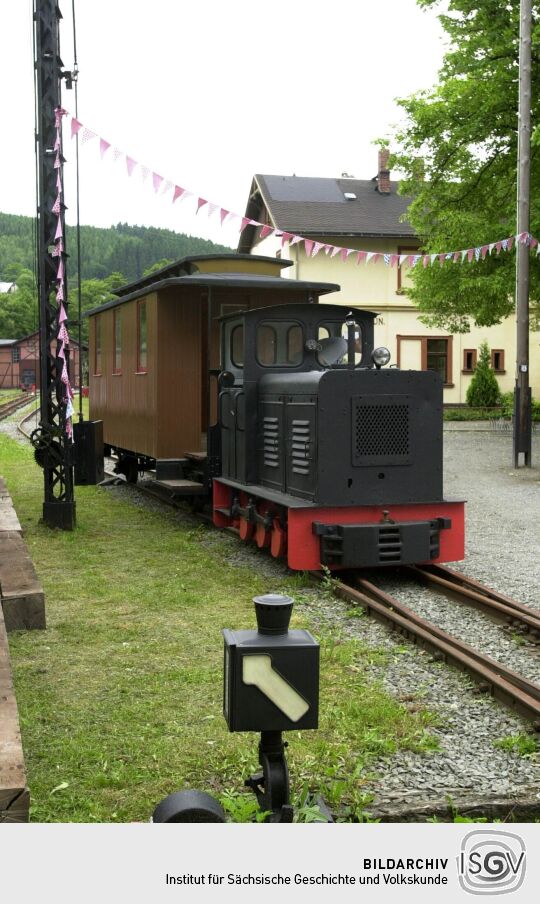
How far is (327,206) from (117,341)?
2433 centimetres

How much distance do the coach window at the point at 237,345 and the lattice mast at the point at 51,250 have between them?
6.53 feet

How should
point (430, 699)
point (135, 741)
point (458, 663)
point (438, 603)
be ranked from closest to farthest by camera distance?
point (135, 741), point (430, 699), point (458, 663), point (438, 603)

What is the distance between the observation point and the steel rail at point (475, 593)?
699cm

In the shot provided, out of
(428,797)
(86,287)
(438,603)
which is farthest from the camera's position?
(86,287)

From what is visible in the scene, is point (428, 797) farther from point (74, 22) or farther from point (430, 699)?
point (74, 22)

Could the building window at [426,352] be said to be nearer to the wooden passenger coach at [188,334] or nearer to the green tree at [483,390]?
the green tree at [483,390]

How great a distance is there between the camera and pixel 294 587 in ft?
Result: 26.9

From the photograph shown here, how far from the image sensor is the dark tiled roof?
35.7 m

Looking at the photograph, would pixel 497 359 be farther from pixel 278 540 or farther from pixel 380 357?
pixel 380 357

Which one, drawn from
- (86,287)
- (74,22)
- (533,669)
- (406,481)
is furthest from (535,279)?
(86,287)

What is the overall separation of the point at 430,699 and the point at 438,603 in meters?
2.41

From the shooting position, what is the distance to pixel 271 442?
939 centimetres
